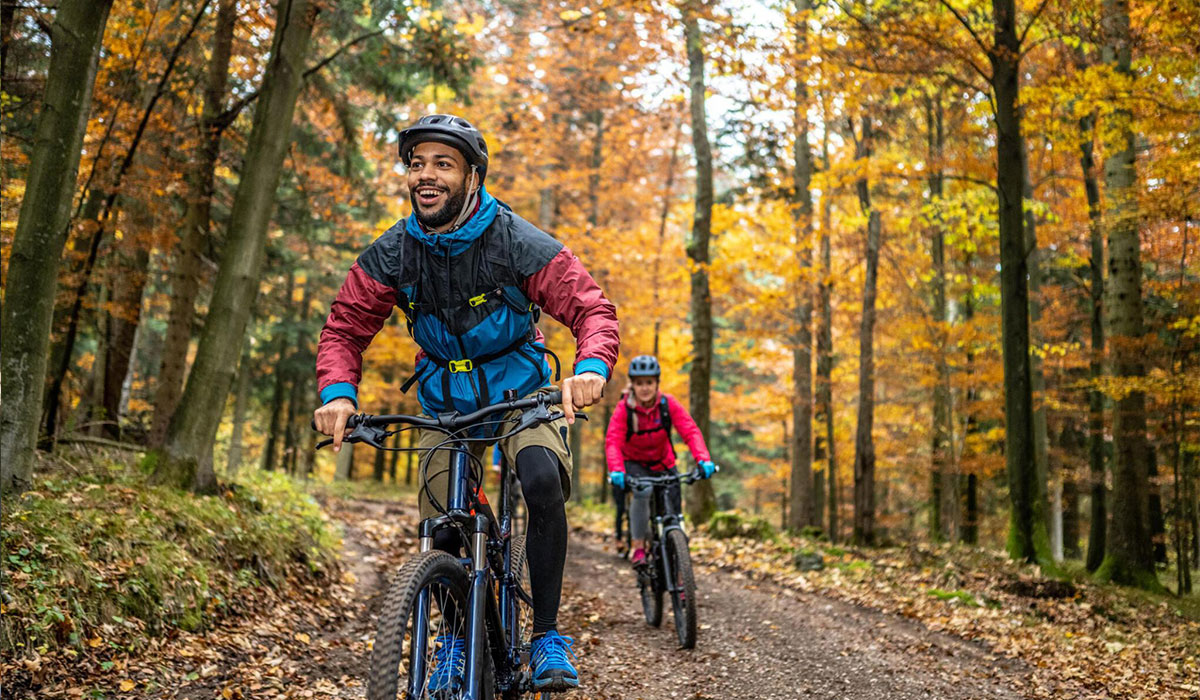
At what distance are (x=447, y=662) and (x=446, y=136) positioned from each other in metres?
2.00

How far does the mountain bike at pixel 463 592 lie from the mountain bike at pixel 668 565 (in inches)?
128

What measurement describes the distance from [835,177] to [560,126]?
12698 millimetres

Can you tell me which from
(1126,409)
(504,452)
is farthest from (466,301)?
(1126,409)

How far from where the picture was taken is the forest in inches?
340

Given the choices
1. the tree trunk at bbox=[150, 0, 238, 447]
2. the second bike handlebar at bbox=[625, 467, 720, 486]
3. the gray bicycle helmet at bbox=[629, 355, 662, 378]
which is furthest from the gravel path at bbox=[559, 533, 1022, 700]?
the tree trunk at bbox=[150, 0, 238, 447]

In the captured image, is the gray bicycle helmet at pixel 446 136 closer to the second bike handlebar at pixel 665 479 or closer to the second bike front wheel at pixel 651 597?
the second bike handlebar at pixel 665 479

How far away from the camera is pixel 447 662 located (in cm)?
301

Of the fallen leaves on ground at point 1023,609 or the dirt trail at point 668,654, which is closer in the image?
the dirt trail at point 668,654

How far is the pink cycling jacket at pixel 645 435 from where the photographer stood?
786 centimetres

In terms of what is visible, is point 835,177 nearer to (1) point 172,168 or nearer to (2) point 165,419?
(1) point 172,168

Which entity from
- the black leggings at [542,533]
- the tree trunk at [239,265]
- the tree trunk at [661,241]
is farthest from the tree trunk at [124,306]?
the tree trunk at [661,241]

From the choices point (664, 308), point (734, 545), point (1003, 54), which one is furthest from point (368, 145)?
point (1003, 54)

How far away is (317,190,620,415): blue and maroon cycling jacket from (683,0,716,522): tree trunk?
12011mm

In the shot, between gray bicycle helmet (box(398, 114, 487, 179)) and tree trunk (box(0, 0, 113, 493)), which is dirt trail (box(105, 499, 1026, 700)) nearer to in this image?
tree trunk (box(0, 0, 113, 493))
